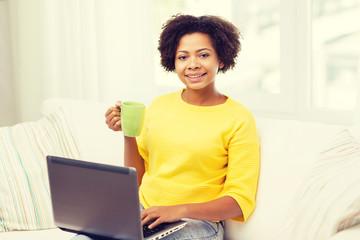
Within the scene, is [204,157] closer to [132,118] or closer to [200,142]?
[200,142]

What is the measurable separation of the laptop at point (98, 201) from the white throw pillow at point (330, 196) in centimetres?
34

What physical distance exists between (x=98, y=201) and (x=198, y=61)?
0.57 metres

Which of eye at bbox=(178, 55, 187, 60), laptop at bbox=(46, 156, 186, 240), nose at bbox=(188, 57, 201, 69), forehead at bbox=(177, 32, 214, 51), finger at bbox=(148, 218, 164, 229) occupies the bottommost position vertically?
finger at bbox=(148, 218, 164, 229)

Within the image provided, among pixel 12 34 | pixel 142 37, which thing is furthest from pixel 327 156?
pixel 12 34

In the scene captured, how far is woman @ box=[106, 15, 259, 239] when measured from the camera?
178cm

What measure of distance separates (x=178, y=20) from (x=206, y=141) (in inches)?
16.2

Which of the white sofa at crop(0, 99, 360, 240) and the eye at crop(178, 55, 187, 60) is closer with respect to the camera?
the white sofa at crop(0, 99, 360, 240)

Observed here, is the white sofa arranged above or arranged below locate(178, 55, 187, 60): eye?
below

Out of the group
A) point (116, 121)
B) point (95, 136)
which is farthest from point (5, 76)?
point (116, 121)

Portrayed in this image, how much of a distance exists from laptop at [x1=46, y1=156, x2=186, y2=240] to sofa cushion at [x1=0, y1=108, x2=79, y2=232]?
0.41m

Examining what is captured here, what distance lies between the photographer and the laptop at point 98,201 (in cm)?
151

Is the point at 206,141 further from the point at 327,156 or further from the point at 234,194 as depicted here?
the point at 327,156

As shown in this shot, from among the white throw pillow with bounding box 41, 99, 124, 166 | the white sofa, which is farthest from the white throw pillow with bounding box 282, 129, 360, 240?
the white throw pillow with bounding box 41, 99, 124, 166

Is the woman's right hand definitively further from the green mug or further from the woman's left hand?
the woman's left hand
